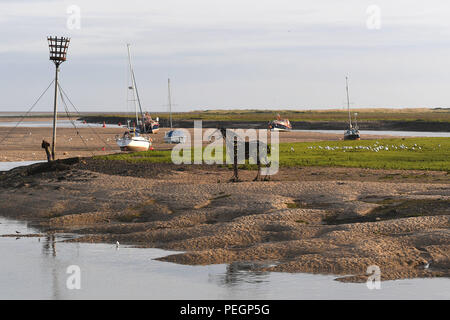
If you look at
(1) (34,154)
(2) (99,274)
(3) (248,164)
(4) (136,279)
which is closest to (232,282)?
(4) (136,279)

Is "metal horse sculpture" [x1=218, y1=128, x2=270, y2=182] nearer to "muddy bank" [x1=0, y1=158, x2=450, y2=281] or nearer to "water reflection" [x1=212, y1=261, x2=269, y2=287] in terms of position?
"muddy bank" [x1=0, y1=158, x2=450, y2=281]

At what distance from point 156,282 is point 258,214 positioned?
23.5ft

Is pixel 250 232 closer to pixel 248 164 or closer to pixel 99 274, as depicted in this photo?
pixel 99 274

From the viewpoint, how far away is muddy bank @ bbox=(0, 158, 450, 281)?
18.5m

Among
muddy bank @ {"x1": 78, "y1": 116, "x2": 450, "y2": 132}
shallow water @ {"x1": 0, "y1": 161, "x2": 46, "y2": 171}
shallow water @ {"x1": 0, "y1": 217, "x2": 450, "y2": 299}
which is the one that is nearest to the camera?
shallow water @ {"x1": 0, "y1": 217, "x2": 450, "y2": 299}

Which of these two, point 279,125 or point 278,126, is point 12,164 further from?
point 279,125

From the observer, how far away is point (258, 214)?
23.5 meters

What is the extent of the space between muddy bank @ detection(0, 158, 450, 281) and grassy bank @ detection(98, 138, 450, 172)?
2.46 m

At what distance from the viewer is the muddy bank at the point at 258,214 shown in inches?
730

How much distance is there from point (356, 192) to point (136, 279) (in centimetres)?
1211


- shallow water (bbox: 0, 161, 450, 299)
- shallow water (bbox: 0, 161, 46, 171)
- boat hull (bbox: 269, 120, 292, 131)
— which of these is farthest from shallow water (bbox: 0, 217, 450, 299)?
boat hull (bbox: 269, 120, 292, 131)

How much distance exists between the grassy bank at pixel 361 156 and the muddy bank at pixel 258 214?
2.46 m

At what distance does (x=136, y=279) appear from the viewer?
17.2 meters

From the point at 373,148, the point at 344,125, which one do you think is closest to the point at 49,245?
the point at 373,148
